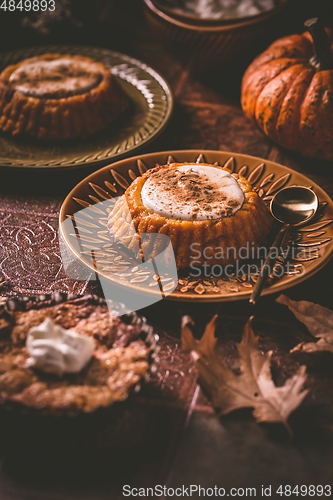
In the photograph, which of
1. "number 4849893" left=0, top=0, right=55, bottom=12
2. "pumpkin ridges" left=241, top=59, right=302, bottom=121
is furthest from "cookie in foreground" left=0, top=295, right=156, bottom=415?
"number 4849893" left=0, top=0, right=55, bottom=12

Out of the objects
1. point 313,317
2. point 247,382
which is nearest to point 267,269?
point 313,317

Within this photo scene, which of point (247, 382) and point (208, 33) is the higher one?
point (208, 33)

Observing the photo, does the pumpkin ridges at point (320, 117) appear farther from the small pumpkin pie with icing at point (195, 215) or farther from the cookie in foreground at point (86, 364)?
the cookie in foreground at point (86, 364)

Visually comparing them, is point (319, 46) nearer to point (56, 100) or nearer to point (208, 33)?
point (208, 33)

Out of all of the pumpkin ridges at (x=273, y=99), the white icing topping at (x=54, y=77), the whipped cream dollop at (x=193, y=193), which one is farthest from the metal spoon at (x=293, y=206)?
the white icing topping at (x=54, y=77)

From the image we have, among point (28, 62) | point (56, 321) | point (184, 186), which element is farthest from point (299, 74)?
point (56, 321)

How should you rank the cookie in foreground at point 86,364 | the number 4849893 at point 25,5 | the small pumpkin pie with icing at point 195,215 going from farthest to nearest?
the number 4849893 at point 25,5 < the small pumpkin pie with icing at point 195,215 < the cookie in foreground at point 86,364
